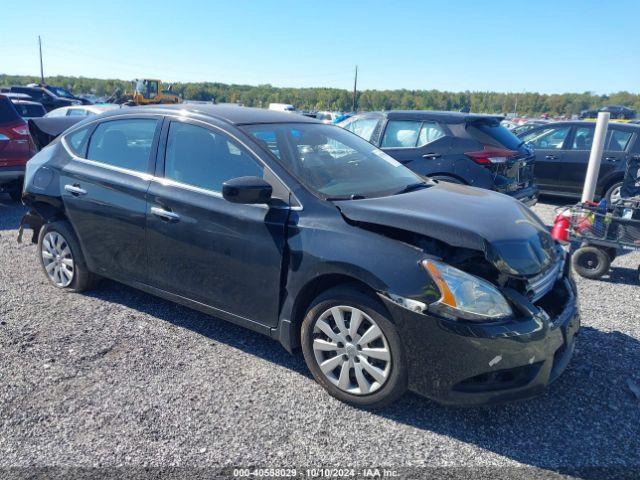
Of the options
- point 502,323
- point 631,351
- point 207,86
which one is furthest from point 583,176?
point 207,86

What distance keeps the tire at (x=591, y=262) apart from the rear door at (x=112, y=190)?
4.55 metres

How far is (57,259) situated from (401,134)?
4.98 m

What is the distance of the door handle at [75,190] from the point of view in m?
4.39

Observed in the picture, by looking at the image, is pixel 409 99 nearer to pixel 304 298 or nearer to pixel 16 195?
pixel 16 195

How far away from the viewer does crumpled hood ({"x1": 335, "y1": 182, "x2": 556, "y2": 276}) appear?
2.93 m

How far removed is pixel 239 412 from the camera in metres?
3.08

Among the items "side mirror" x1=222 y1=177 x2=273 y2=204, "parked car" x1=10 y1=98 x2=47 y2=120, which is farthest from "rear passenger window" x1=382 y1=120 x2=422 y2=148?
"parked car" x1=10 y1=98 x2=47 y2=120

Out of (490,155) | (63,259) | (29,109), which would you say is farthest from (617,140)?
(29,109)

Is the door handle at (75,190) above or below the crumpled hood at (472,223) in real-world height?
below

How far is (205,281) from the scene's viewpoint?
3.70m

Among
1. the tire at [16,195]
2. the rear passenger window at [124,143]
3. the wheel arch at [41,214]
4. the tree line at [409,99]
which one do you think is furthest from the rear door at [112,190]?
the tree line at [409,99]

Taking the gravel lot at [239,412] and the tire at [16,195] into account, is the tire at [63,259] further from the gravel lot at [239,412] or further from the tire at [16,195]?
the tire at [16,195]

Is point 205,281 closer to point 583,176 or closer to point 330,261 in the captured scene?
point 330,261

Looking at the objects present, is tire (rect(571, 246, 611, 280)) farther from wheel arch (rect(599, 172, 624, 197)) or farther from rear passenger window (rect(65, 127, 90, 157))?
rear passenger window (rect(65, 127, 90, 157))
